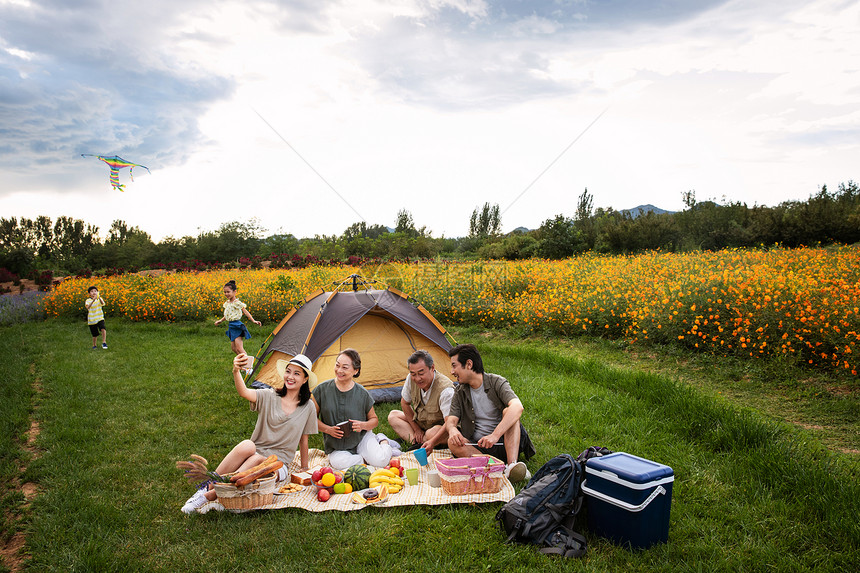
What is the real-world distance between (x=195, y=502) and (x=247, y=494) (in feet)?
1.60

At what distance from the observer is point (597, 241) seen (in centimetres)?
2373

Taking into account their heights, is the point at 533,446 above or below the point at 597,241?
below

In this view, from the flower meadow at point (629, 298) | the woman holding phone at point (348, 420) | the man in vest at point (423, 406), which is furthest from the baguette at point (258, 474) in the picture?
the flower meadow at point (629, 298)

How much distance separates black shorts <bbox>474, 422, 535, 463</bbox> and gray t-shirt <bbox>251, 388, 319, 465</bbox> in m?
1.68

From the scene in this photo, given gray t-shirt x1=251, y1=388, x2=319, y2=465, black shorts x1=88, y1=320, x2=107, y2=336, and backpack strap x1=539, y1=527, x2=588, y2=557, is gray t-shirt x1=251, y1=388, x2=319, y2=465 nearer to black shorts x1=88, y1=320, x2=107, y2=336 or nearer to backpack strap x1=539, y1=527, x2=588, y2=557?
backpack strap x1=539, y1=527, x2=588, y2=557

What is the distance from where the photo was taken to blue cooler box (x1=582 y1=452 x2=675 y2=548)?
314cm

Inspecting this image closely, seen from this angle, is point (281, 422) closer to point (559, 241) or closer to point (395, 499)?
point (395, 499)

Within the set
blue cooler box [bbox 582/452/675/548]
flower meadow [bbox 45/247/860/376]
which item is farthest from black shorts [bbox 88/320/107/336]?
blue cooler box [bbox 582/452/675/548]

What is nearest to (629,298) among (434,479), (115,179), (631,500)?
(434,479)

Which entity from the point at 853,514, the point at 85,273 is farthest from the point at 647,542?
the point at 85,273

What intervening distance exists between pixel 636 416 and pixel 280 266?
639 inches

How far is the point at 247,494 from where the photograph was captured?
3793 mm

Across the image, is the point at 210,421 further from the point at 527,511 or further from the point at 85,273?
the point at 85,273

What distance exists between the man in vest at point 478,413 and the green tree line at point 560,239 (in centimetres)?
1218
